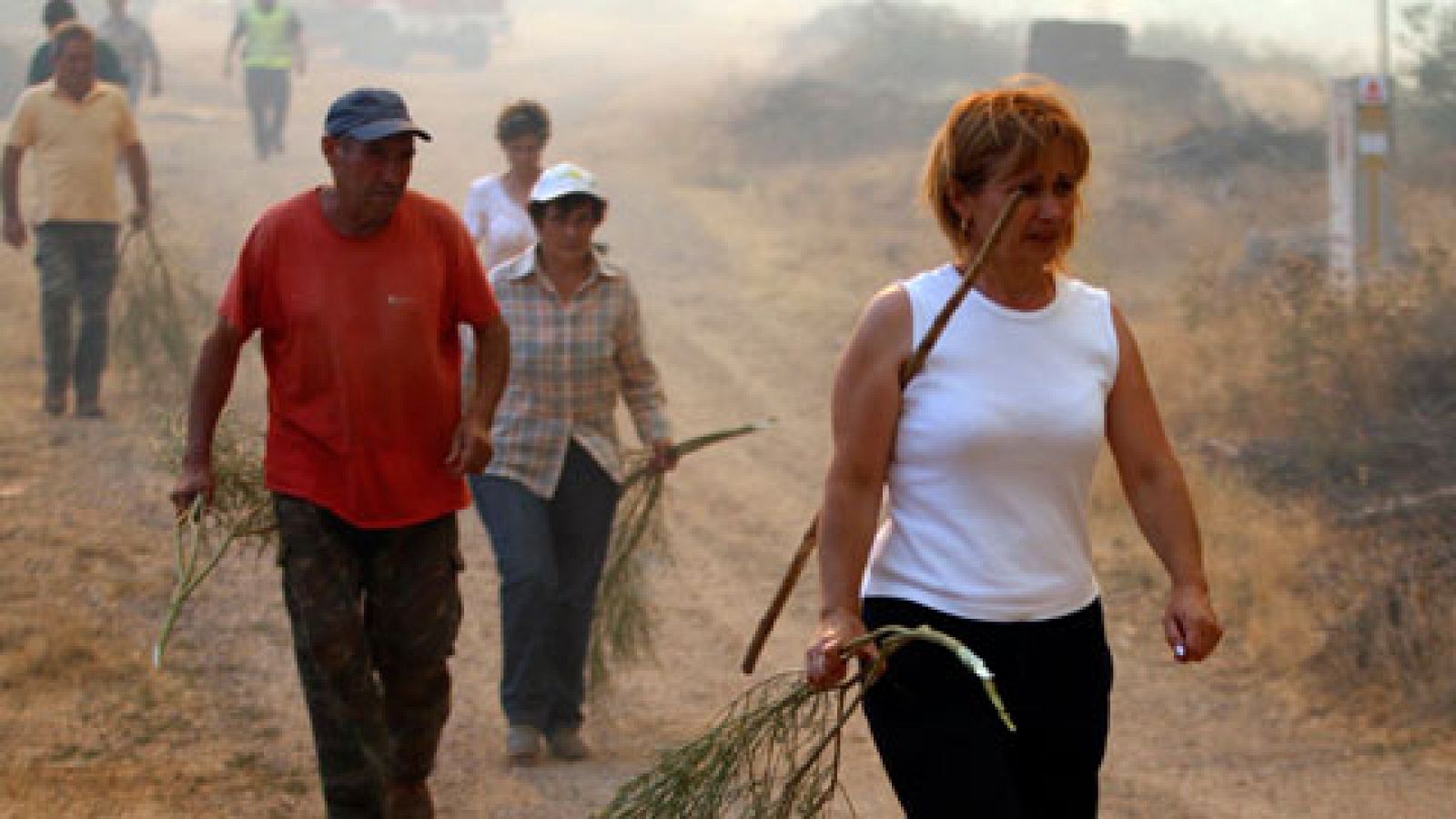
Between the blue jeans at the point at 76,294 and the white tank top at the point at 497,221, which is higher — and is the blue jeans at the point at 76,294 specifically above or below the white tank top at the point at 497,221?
below

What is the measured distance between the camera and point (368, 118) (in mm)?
4621

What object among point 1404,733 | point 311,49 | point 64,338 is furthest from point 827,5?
point 1404,733

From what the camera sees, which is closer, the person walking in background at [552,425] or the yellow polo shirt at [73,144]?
the person walking in background at [552,425]

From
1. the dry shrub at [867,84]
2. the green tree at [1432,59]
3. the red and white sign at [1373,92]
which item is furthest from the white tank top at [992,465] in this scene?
the dry shrub at [867,84]

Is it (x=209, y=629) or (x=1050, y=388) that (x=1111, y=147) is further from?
(x=1050, y=388)

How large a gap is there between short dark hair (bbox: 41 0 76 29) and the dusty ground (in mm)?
1969

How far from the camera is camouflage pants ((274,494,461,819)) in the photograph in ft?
15.5

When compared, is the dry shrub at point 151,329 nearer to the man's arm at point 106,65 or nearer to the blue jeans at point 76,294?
the blue jeans at point 76,294

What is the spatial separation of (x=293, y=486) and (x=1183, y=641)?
2220 millimetres

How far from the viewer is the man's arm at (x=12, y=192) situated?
32.1 feet

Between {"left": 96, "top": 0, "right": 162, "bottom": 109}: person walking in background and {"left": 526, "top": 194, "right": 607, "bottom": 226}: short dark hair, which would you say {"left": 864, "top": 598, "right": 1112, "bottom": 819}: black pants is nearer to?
{"left": 526, "top": 194, "right": 607, "bottom": 226}: short dark hair

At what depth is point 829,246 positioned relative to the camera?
59.5 feet

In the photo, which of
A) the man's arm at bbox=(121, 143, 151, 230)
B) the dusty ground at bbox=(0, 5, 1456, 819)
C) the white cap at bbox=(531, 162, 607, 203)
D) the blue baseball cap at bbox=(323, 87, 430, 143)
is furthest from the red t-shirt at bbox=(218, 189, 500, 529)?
the man's arm at bbox=(121, 143, 151, 230)

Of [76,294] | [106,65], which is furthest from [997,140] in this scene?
[106,65]
